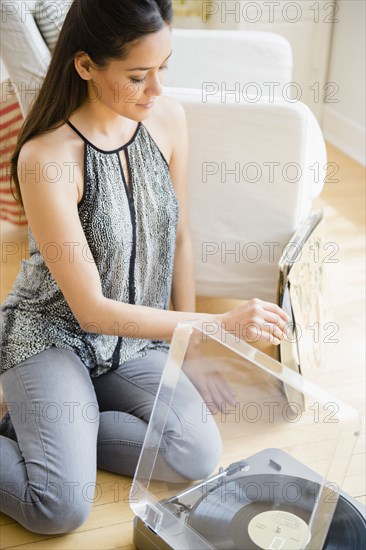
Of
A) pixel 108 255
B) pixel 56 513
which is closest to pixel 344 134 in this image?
pixel 108 255

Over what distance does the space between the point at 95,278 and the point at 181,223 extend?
1.02 ft

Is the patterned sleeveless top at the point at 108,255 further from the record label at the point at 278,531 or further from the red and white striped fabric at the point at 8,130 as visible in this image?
the red and white striped fabric at the point at 8,130

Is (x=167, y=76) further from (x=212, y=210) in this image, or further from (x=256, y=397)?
(x=256, y=397)

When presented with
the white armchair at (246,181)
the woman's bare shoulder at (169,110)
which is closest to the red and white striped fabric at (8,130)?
the white armchair at (246,181)

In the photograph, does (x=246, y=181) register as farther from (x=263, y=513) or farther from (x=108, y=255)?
(x=263, y=513)

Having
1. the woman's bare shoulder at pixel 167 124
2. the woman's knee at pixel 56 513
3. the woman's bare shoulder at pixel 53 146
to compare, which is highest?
the woman's bare shoulder at pixel 53 146

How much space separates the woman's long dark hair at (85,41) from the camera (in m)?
1.23

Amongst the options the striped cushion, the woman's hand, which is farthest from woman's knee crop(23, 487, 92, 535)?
the striped cushion

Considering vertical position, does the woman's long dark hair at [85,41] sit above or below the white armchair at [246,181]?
above

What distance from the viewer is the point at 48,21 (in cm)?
184

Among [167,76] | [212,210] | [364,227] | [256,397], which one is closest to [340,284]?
[364,227]

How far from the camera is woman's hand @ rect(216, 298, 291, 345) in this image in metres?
1.26

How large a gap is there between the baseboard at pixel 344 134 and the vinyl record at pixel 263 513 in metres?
1.99

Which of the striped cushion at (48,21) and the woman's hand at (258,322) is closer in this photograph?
the woman's hand at (258,322)
